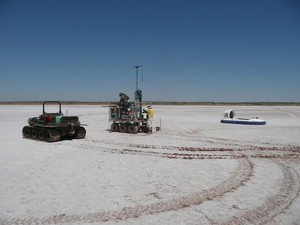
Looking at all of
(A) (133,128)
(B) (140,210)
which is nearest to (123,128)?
(A) (133,128)

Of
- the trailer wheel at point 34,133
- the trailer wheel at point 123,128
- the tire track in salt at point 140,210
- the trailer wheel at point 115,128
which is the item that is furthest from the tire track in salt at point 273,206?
the trailer wheel at point 115,128

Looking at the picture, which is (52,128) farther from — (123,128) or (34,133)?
(123,128)

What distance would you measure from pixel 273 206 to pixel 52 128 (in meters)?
10.1

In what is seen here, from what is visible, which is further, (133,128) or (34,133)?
(133,128)

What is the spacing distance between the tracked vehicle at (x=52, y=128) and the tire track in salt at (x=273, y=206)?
9.52m

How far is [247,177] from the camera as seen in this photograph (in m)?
6.50

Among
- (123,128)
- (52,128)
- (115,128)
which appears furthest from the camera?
(115,128)

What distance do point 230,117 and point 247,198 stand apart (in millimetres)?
17750

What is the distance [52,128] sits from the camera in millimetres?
11641

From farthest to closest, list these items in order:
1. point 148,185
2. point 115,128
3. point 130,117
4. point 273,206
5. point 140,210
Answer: point 115,128
point 130,117
point 148,185
point 273,206
point 140,210

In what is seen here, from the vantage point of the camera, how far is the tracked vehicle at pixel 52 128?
11.5 m

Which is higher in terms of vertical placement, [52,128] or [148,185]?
[52,128]

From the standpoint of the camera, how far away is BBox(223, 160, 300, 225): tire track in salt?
423cm

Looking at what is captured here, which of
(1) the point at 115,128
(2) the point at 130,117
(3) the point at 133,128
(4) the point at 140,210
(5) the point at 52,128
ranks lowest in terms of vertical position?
(4) the point at 140,210
